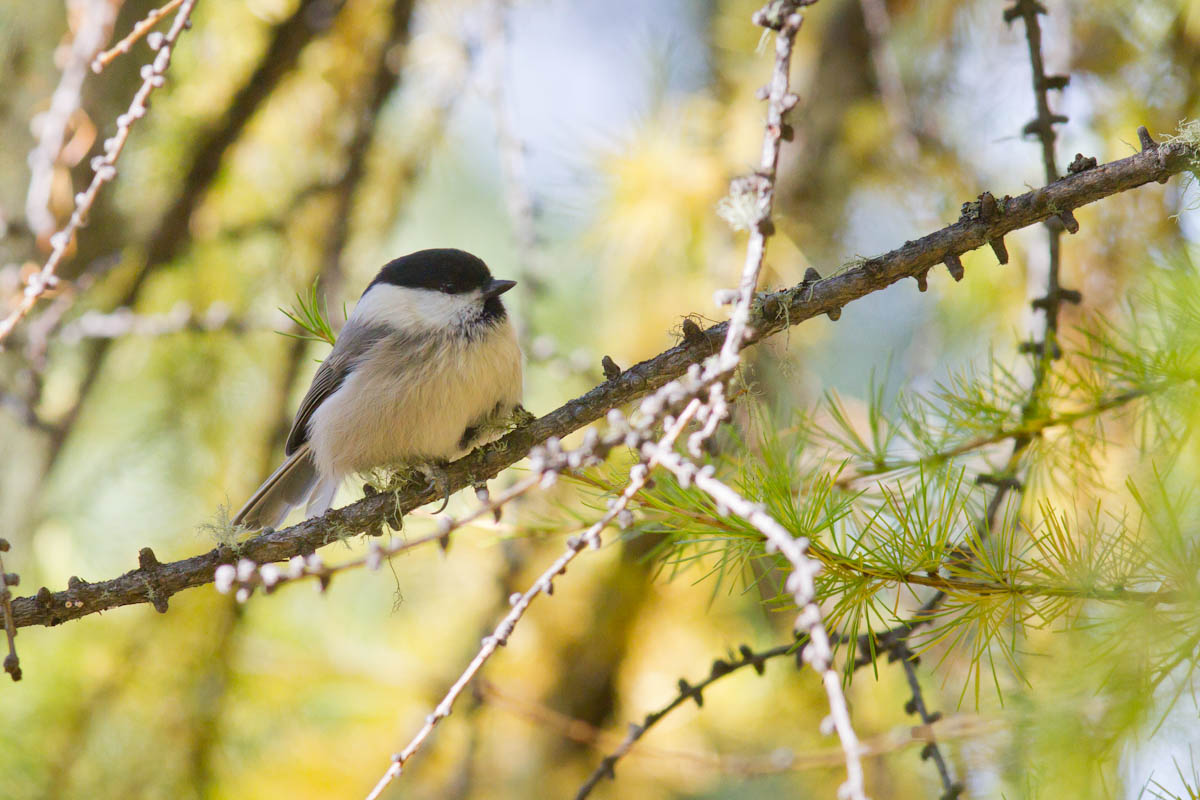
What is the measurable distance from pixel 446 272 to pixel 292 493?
24.6 inches

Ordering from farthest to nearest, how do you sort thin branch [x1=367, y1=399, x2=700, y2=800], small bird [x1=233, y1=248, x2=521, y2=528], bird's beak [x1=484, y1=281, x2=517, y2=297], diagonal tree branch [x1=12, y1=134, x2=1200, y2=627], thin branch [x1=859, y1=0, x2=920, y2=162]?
thin branch [x1=859, y1=0, x2=920, y2=162], bird's beak [x1=484, y1=281, x2=517, y2=297], small bird [x1=233, y1=248, x2=521, y2=528], diagonal tree branch [x1=12, y1=134, x2=1200, y2=627], thin branch [x1=367, y1=399, x2=700, y2=800]

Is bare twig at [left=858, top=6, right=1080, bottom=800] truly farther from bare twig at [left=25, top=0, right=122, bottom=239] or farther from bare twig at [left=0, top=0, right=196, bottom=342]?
bare twig at [left=25, top=0, right=122, bottom=239]

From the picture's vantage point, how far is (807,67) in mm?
2682

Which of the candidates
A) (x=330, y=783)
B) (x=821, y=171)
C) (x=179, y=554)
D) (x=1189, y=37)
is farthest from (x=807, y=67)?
(x=330, y=783)

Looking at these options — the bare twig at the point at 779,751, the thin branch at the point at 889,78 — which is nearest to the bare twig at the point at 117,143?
the bare twig at the point at 779,751

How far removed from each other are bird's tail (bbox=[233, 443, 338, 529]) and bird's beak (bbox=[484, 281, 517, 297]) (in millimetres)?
518

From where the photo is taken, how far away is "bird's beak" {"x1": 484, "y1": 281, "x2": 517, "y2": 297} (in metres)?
1.82

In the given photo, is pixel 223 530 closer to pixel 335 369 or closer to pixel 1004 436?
pixel 335 369

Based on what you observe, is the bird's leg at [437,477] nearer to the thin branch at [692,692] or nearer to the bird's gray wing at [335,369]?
the bird's gray wing at [335,369]

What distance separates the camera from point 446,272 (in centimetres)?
190

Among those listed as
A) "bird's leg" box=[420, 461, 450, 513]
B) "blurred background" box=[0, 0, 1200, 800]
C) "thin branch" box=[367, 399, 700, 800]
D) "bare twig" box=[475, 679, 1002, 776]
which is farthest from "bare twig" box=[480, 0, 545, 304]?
"thin branch" box=[367, 399, 700, 800]

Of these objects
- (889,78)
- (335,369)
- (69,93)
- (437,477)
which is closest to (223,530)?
(437,477)

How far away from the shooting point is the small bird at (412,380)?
1.71m

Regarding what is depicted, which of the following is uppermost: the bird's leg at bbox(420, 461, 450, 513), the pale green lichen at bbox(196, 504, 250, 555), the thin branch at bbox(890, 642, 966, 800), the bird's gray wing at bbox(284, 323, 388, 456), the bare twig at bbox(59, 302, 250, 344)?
the bare twig at bbox(59, 302, 250, 344)
